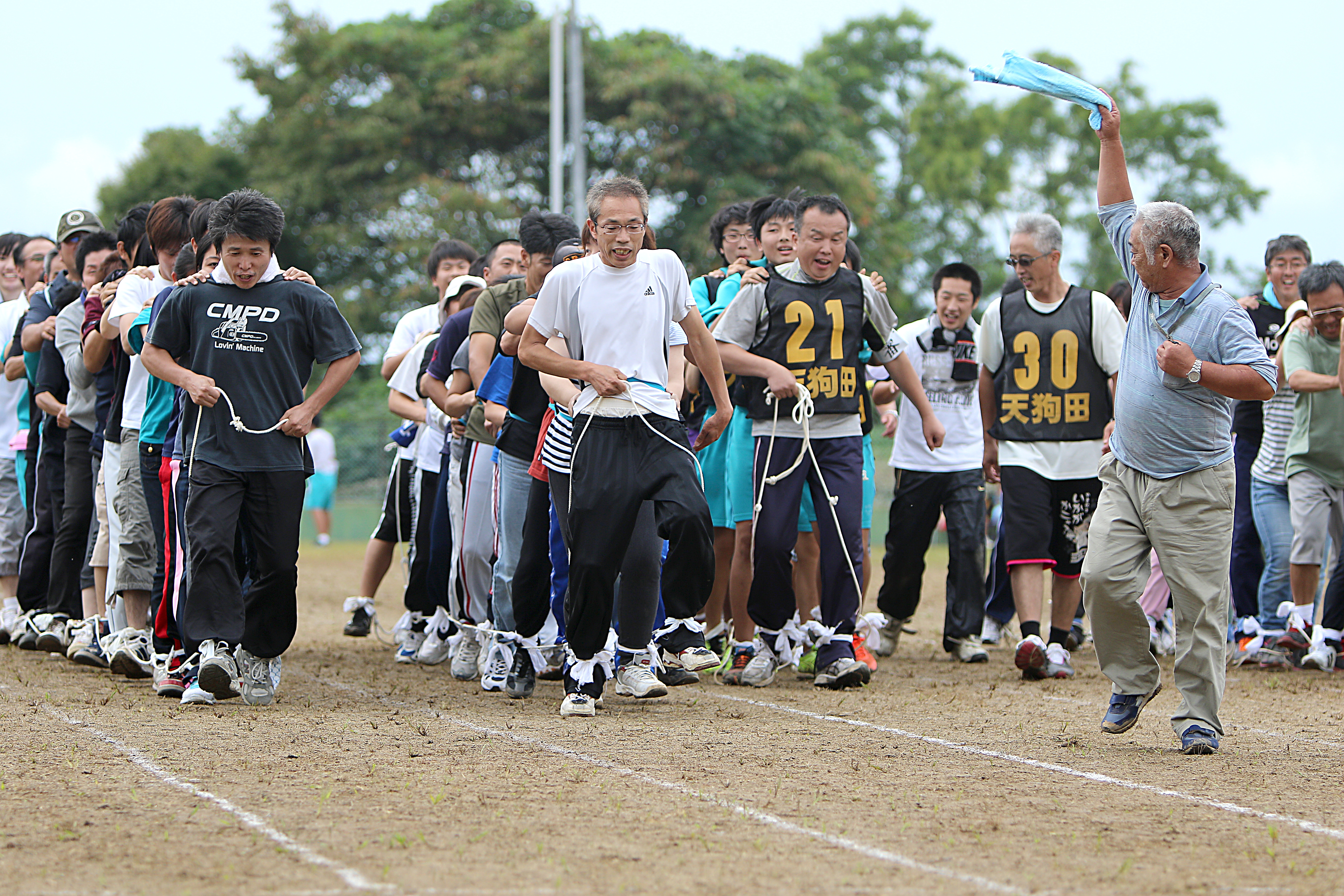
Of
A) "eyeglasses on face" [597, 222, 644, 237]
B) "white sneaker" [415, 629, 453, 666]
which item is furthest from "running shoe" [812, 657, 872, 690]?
"eyeglasses on face" [597, 222, 644, 237]

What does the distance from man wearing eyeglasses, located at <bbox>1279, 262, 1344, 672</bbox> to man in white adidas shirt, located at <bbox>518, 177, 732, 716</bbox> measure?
394 cm

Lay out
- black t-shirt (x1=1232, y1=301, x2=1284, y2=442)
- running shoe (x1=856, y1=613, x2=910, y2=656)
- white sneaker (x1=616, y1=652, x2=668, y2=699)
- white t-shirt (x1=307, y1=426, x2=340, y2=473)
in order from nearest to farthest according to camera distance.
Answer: white sneaker (x1=616, y1=652, x2=668, y2=699) < black t-shirt (x1=1232, y1=301, x2=1284, y2=442) < running shoe (x1=856, y1=613, x2=910, y2=656) < white t-shirt (x1=307, y1=426, x2=340, y2=473)

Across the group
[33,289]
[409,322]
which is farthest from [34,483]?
[409,322]

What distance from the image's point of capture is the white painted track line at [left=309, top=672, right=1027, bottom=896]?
11.6 ft

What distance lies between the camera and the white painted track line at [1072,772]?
4238mm

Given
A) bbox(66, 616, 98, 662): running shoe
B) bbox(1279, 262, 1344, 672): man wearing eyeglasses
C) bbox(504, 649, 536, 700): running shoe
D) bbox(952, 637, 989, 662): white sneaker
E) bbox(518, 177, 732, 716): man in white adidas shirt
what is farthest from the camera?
bbox(952, 637, 989, 662): white sneaker

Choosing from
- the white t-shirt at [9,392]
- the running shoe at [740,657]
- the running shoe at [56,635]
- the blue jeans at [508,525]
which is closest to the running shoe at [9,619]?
the running shoe at [56,635]

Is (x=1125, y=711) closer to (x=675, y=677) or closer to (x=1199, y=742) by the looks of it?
(x=1199, y=742)

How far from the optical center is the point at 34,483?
905cm

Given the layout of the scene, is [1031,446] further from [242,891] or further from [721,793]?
[242,891]

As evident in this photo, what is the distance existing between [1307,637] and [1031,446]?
2.04 m

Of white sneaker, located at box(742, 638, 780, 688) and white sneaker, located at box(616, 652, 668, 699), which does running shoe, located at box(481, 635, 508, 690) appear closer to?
white sneaker, located at box(616, 652, 668, 699)

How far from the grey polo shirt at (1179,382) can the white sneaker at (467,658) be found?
352 cm

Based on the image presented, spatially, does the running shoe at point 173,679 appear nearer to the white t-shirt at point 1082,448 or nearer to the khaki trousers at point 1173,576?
the khaki trousers at point 1173,576
